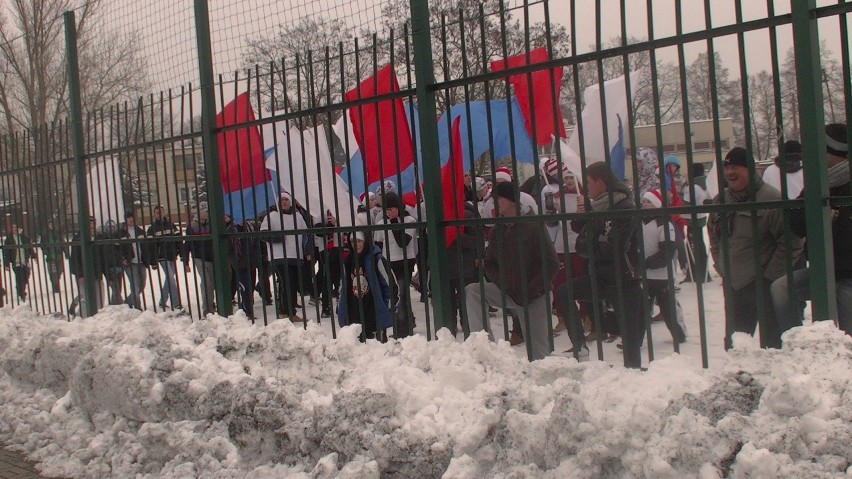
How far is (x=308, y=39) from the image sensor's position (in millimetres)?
5930

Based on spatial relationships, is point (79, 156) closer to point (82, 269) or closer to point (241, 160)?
point (82, 269)

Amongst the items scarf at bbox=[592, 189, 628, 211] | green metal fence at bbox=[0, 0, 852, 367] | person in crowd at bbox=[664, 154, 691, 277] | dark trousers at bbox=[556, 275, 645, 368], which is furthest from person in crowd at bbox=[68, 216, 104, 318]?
person in crowd at bbox=[664, 154, 691, 277]

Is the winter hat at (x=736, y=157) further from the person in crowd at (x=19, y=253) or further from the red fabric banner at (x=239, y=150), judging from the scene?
the person in crowd at (x=19, y=253)

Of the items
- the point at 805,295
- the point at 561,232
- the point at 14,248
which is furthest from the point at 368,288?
the point at 14,248

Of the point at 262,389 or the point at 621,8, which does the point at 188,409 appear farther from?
the point at 621,8

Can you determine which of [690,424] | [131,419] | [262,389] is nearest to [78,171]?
[131,419]

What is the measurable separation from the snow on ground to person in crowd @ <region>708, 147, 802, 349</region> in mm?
345

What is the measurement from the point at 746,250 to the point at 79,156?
5990 mm

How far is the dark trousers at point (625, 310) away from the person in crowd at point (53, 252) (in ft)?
18.0

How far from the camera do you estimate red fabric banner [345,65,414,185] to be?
4852 mm

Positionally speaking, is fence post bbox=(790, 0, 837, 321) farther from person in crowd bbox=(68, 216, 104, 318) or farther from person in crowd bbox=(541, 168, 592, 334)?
person in crowd bbox=(68, 216, 104, 318)

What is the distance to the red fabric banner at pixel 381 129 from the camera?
4.85 m

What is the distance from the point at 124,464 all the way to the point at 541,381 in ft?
7.78

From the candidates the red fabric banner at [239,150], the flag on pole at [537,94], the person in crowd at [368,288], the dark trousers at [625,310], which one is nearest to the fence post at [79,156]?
the red fabric banner at [239,150]
